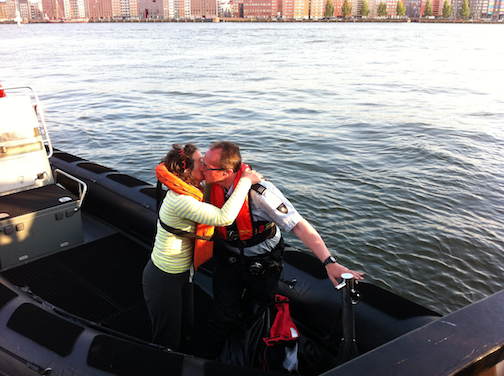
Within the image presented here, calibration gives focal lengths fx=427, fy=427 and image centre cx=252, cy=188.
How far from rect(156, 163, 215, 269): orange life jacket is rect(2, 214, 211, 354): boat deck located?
1.05m

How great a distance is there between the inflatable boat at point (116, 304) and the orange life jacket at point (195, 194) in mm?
548

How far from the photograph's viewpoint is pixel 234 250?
96.3 inches

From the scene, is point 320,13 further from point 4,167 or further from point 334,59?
point 4,167

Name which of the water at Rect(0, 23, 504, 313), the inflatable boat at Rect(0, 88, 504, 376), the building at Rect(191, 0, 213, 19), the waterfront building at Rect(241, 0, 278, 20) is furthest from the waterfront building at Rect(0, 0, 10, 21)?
the inflatable boat at Rect(0, 88, 504, 376)

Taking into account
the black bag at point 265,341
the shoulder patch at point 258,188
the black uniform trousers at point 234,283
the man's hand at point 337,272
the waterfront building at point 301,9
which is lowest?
the black bag at point 265,341

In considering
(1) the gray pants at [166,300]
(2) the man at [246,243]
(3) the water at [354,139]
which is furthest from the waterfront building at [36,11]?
(2) the man at [246,243]

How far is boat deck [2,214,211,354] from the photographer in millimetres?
3439

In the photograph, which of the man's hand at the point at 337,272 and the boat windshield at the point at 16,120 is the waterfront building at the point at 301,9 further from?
the man's hand at the point at 337,272

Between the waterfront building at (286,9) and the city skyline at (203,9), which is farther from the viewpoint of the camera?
the city skyline at (203,9)

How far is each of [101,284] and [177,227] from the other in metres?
1.92

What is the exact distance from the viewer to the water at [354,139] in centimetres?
586

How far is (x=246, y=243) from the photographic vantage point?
239 centimetres

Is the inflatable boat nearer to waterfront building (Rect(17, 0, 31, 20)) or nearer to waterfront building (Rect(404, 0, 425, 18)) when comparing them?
waterfront building (Rect(404, 0, 425, 18))

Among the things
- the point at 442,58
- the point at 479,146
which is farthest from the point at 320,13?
the point at 479,146
